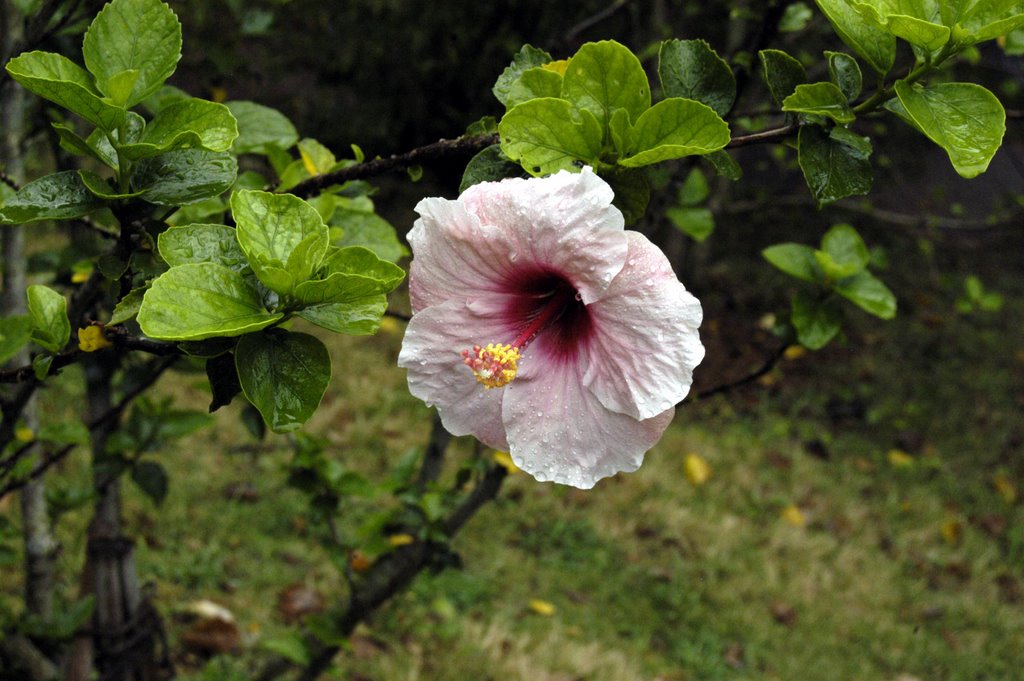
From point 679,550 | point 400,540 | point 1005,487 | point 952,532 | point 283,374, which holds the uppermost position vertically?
point 283,374

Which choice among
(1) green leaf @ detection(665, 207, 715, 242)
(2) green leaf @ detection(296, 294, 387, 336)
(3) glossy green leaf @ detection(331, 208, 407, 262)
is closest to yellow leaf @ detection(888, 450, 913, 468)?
(1) green leaf @ detection(665, 207, 715, 242)

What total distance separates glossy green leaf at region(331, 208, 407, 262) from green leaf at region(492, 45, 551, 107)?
0.27 m

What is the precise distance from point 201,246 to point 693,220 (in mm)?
957

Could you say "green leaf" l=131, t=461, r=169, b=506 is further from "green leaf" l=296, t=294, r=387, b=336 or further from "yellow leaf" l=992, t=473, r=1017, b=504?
"yellow leaf" l=992, t=473, r=1017, b=504

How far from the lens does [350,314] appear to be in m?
0.67

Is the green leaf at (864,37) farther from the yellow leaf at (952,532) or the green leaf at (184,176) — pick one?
the yellow leaf at (952,532)

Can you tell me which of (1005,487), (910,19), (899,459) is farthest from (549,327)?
(1005,487)

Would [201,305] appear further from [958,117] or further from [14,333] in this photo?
[958,117]

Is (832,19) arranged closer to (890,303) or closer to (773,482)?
(890,303)

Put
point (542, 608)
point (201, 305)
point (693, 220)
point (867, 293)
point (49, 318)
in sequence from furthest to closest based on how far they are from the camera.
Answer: point (542, 608), point (693, 220), point (867, 293), point (49, 318), point (201, 305)

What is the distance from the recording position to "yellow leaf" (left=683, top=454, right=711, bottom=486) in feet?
11.0

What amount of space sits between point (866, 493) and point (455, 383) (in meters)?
3.18

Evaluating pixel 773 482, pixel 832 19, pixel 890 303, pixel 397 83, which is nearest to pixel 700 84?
pixel 832 19

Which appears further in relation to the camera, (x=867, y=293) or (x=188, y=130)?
(x=867, y=293)
